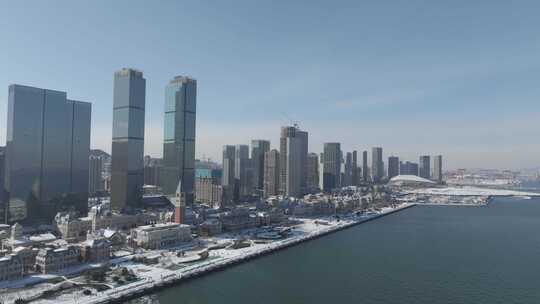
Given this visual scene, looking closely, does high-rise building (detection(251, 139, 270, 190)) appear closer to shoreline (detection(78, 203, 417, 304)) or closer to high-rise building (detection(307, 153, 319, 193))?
high-rise building (detection(307, 153, 319, 193))

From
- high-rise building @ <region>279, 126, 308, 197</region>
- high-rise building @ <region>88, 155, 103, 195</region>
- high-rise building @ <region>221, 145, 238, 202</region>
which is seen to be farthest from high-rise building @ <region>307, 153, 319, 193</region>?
high-rise building @ <region>88, 155, 103, 195</region>

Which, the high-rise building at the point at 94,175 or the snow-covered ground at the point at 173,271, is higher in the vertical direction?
the high-rise building at the point at 94,175

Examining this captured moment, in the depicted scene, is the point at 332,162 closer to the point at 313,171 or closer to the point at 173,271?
the point at 313,171

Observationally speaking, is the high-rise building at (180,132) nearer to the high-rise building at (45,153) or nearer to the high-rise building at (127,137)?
the high-rise building at (127,137)

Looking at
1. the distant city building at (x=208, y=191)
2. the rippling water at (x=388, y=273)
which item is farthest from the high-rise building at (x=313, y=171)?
the rippling water at (x=388, y=273)

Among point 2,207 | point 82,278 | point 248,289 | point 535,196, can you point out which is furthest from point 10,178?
point 535,196

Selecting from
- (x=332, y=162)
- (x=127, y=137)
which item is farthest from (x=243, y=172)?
(x=127, y=137)
